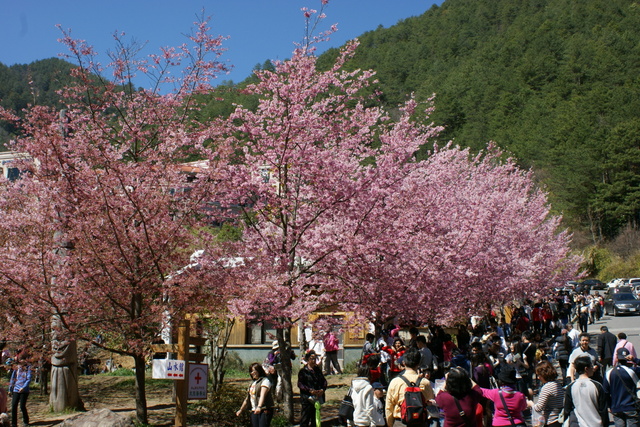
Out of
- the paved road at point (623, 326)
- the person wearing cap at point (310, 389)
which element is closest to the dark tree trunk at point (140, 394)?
the person wearing cap at point (310, 389)

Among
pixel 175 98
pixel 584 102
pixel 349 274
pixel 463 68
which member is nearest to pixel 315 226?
pixel 349 274

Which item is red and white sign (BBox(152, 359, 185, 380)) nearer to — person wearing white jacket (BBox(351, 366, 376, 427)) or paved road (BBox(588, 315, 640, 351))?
person wearing white jacket (BBox(351, 366, 376, 427))

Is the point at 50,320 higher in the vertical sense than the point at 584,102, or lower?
lower

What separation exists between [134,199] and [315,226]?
402cm

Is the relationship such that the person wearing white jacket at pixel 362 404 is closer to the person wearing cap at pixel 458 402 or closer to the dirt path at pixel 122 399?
the person wearing cap at pixel 458 402

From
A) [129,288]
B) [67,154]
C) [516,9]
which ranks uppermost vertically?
[516,9]

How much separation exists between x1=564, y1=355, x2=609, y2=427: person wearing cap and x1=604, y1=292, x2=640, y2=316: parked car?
30593 mm

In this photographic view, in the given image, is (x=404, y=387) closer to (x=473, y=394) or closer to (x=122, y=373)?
(x=473, y=394)

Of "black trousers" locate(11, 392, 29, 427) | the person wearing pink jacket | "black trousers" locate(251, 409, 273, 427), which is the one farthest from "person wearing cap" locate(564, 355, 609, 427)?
the person wearing pink jacket

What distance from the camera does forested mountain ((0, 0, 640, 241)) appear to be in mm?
61750

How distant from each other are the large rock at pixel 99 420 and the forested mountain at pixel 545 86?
28.9 m

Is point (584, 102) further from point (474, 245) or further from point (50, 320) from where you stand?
point (50, 320)

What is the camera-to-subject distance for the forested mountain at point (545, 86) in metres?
61.8

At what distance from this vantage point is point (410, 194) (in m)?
13.9
